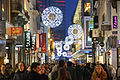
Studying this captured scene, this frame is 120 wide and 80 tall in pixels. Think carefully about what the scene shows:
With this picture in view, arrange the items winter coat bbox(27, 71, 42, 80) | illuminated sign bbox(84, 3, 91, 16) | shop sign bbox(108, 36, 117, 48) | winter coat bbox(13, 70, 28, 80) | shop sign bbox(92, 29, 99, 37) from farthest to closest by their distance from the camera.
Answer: illuminated sign bbox(84, 3, 91, 16), shop sign bbox(92, 29, 99, 37), shop sign bbox(108, 36, 117, 48), winter coat bbox(13, 70, 28, 80), winter coat bbox(27, 71, 42, 80)

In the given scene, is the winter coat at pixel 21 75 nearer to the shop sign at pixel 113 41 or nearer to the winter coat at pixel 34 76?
the winter coat at pixel 34 76

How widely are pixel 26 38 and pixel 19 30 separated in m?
15.3

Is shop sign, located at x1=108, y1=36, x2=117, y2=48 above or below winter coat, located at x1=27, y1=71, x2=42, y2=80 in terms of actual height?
above

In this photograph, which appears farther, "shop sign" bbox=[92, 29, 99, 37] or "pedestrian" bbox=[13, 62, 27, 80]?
"shop sign" bbox=[92, 29, 99, 37]

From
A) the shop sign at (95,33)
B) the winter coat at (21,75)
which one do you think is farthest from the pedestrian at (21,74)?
the shop sign at (95,33)

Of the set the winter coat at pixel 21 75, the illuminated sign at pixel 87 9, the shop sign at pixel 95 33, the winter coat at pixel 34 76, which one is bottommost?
the winter coat at pixel 21 75

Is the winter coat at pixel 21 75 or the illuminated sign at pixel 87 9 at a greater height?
the illuminated sign at pixel 87 9

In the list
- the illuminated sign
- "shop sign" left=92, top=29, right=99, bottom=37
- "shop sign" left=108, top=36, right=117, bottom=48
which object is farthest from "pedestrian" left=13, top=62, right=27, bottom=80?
the illuminated sign

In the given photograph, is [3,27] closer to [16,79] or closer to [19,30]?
[19,30]

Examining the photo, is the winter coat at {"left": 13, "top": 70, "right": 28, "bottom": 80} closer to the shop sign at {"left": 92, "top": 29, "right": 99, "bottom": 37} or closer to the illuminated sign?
the shop sign at {"left": 92, "top": 29, "right": 99, "bottom": 37}

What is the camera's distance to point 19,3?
3769 cm

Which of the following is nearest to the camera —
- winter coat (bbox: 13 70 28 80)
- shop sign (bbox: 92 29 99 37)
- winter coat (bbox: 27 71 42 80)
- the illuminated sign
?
winter coat (bbox: 27 71 42 80)

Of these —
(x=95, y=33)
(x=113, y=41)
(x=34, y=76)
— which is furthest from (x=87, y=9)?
(x=34, y=76)

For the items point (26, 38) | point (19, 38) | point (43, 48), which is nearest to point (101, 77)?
point (19, 38)
